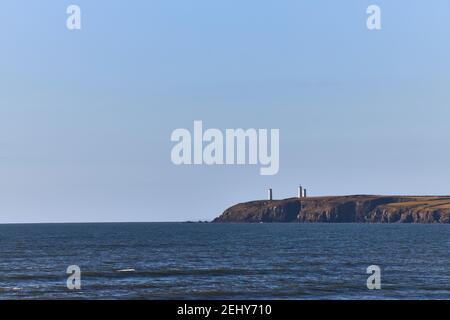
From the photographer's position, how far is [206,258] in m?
106

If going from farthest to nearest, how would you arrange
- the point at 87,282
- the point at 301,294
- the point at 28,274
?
the point at 28,274
the point at 87,282
the point at 301,294

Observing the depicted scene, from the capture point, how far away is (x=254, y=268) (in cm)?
8744

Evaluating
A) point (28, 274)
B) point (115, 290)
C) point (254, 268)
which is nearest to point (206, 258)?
point (254, 268)
